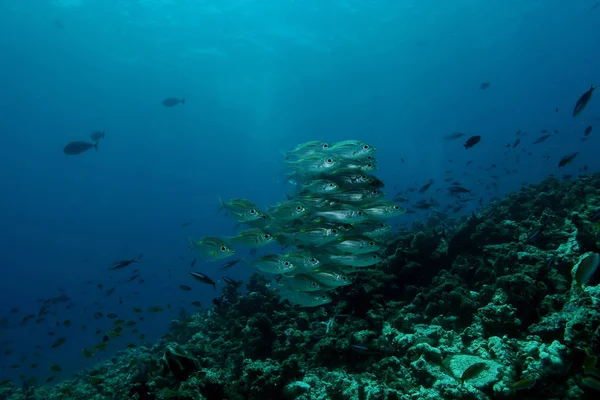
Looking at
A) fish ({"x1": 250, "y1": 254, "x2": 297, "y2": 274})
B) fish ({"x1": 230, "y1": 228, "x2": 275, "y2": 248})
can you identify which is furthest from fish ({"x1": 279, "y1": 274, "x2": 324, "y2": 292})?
fish ({"x1": 230, "y1": 228, "x2": 275, "y2": 248})

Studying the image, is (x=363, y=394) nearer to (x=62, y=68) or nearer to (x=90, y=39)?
(x=90, y=39)

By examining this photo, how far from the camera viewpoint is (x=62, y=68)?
172 ft

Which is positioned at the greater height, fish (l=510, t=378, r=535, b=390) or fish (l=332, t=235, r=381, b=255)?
fish (l=332, t=235, r=381, b=255)

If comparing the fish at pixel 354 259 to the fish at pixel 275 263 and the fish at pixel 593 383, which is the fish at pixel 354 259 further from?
the fish at pixel 593 383

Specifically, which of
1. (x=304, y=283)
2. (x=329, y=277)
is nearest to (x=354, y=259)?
(x=329, y=277)

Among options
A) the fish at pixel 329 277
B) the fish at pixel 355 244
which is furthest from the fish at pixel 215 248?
the fish at pixel 355 244

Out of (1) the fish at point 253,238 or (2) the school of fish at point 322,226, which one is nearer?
(2) the school of fish at point 322,226

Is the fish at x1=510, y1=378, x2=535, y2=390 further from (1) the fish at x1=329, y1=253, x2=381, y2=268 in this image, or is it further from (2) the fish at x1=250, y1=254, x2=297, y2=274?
(2) the fish at x1=250, y1=254, x2=297, y2=274

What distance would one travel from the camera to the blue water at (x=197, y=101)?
46281mm

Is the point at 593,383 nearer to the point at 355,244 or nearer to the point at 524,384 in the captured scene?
the point at 524,384

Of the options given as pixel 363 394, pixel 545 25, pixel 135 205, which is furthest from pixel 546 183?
pixel 135 205

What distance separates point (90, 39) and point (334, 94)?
47.7 m

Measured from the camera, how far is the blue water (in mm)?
46281

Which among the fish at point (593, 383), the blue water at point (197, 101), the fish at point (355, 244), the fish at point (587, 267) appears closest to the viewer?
the fish at point (593, 383)
